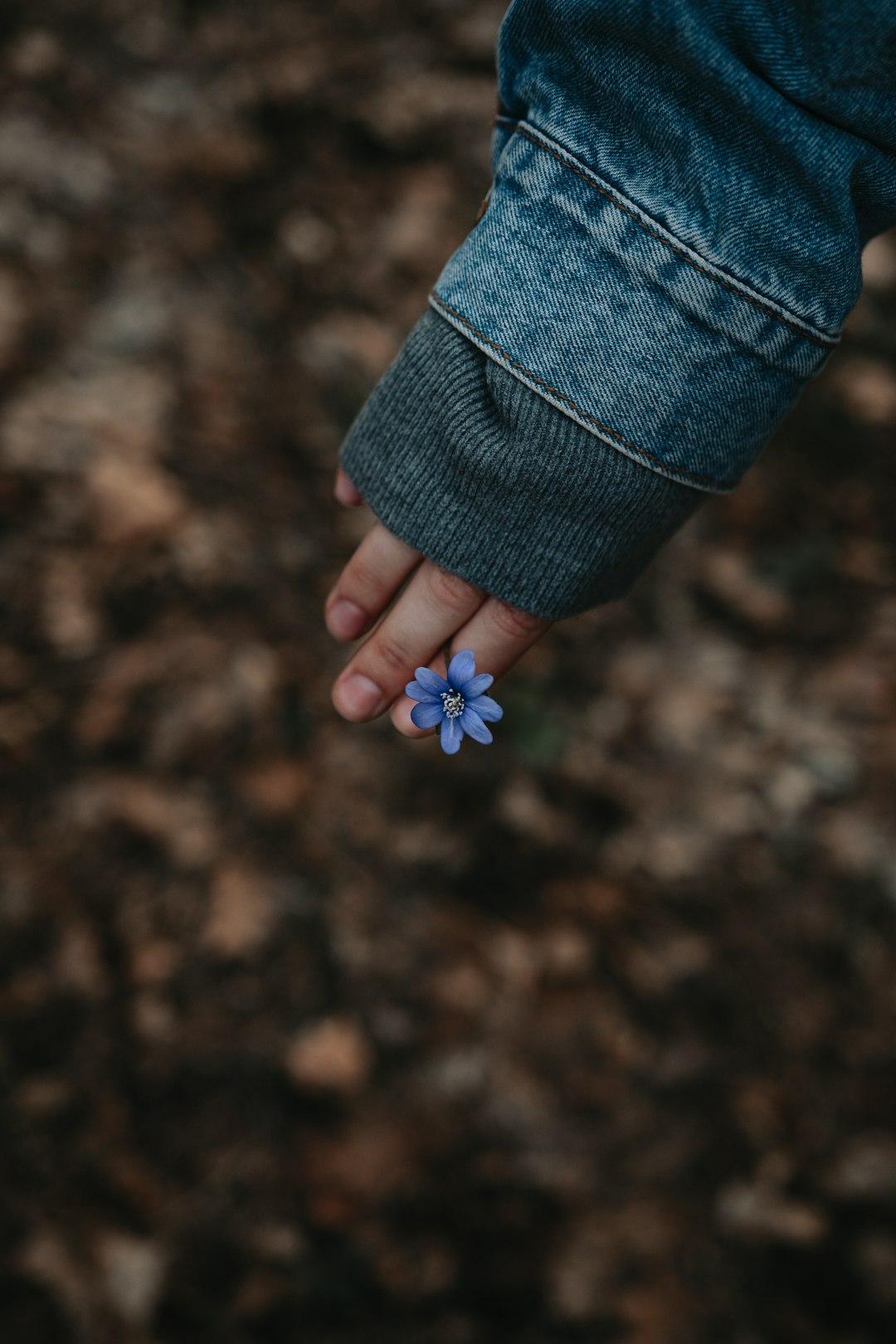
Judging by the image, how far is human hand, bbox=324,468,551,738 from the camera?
1.60 metres

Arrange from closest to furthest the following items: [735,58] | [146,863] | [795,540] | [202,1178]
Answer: [735,58], [202,1178], [146,863], [795,540]

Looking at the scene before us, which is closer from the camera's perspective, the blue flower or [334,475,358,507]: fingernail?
the blue flower

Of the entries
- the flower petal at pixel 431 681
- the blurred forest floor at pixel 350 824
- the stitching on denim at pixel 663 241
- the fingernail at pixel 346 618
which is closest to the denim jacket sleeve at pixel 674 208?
the stitching on denim at pixel 663 241

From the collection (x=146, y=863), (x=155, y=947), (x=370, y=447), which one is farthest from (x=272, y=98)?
(x=155, y=947)

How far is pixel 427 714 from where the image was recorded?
4.97ft

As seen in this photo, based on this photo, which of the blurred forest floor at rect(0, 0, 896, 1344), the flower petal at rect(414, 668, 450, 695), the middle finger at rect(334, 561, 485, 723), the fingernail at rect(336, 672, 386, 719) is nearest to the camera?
the flower petal at rect(414, 668, 450, 695)

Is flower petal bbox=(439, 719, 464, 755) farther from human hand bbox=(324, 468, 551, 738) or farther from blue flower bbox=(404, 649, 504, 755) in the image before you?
human hand bbox=(324, 468, 551, 738)

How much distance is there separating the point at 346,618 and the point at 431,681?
1.15 feet

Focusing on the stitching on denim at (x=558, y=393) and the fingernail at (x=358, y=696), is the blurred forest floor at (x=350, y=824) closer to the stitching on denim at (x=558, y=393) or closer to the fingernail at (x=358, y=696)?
the fingernail at (x=358, y=696)

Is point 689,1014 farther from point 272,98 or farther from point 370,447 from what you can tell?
point 272,98

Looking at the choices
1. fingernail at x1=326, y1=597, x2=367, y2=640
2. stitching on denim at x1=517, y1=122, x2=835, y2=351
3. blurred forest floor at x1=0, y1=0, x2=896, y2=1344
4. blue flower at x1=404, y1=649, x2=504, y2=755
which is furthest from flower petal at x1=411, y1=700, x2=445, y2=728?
blurred forest floor at x1=0, y1=0, x2=896, y2=1344

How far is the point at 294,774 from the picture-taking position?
244 cm

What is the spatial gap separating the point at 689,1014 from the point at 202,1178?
128 centimetres

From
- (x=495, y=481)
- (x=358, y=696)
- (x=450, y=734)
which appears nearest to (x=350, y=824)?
(x=358, y=696)
